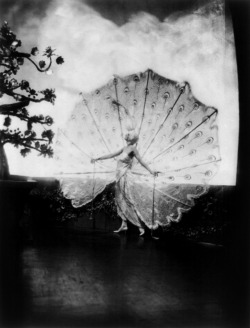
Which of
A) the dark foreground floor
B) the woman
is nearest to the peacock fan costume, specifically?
the woman

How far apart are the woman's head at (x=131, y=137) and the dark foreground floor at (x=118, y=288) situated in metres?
1.60

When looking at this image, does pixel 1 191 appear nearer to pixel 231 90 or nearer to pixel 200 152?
pixel 200 152

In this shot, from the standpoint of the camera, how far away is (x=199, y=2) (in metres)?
4.68

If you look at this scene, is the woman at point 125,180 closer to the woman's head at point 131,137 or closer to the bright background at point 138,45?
the woman's head at point 131,137

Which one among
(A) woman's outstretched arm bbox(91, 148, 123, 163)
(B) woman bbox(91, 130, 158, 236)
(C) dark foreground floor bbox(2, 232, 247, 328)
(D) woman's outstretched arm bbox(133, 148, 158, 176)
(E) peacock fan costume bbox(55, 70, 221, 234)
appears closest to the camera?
(C) dark foreground floor bbox(2, 232, 247, 328)

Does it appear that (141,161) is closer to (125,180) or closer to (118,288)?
(125,180)

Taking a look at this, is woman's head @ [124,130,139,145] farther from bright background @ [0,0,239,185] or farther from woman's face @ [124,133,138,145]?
bright background @ [0,0,239,185]

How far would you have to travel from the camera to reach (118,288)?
295 centimetres

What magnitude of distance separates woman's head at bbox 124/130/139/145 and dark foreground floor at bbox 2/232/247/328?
1.60 metres

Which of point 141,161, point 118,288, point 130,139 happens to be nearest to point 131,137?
point 130,139

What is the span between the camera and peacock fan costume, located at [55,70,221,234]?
4.53 meters

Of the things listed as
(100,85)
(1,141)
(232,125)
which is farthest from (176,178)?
(1,141)

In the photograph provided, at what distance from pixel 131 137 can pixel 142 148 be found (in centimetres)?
25

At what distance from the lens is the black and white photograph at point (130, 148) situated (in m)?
3.69
